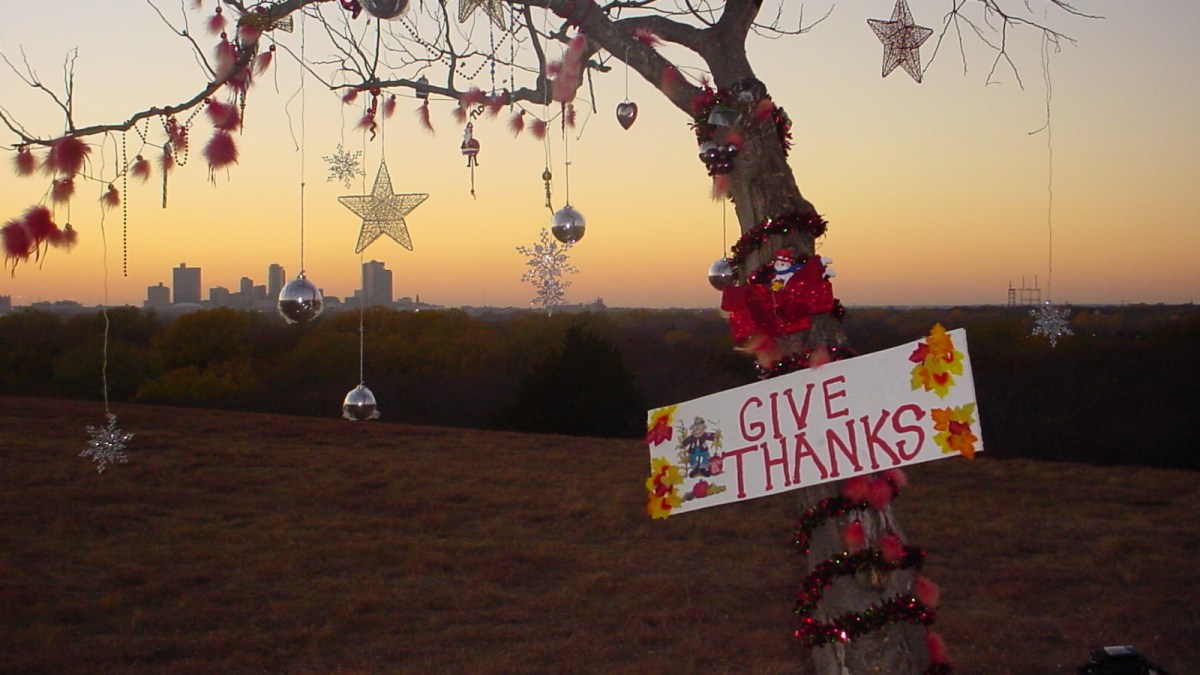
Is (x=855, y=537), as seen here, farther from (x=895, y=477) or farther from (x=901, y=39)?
(x=901, y=39)

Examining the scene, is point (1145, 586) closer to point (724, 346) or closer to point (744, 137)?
point (744, 137)

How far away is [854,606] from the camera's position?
6.96 feet

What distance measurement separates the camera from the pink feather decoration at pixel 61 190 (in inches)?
103

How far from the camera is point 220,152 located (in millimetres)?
2832

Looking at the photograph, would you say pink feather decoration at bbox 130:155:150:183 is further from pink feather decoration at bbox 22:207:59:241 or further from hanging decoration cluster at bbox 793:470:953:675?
hanging decoration cluster at bbox 793:470:953:675

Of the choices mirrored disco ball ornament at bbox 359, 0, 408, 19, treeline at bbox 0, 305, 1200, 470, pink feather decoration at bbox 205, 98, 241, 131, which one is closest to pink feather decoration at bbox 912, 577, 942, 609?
mirrored disco ball ornament at bbox 359, 0, 408, 19

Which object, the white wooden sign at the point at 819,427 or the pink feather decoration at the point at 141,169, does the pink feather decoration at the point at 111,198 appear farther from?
the white wooden sign at the point at 819,427

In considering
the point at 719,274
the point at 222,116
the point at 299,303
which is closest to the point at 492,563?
the point at 299,303

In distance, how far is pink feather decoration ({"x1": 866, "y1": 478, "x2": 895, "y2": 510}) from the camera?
208cm

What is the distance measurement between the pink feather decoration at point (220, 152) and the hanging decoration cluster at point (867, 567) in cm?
189

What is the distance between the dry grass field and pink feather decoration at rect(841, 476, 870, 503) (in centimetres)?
338

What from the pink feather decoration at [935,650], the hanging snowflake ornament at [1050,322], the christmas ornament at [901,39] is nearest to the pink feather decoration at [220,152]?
the christmas ornament at [901,39]

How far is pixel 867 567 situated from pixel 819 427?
34cm

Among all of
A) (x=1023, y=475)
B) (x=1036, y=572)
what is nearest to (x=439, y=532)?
(x=1036, y=572)
